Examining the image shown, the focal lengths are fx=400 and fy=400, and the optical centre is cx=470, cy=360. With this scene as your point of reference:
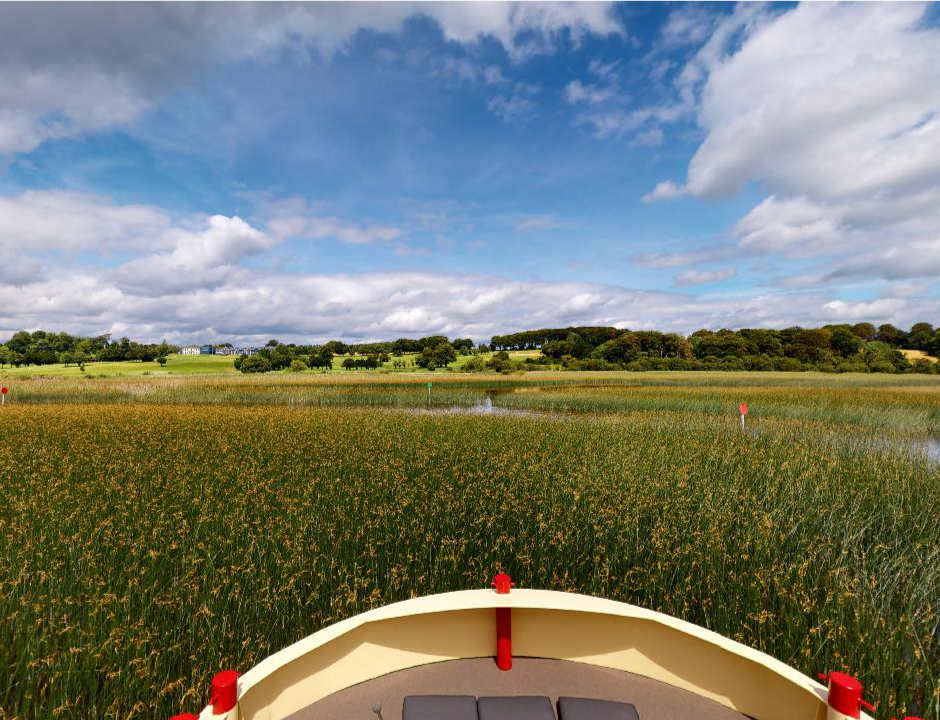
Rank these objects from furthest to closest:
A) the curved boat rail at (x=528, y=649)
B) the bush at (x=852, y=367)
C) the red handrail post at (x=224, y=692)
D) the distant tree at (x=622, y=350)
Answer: the distant tree at (x=622, y=350) → the bush at (x=852, y=367) → the curved boat rail at (x=528, y=649) → the red handrail post at (x=224, y=692)

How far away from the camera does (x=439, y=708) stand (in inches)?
81.3

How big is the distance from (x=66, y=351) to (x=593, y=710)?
141830 mm

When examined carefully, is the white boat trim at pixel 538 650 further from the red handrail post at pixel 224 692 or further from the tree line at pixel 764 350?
the tree line at pixel 764 350

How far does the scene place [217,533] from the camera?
17.7 ft

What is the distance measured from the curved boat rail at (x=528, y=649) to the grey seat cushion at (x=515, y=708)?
0.43 meters

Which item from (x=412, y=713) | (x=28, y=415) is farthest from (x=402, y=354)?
(x=412, y=713)

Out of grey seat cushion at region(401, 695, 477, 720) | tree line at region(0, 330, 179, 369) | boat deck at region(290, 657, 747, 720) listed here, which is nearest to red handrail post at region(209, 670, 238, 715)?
boat deck at region(290, 657, 747, 720)

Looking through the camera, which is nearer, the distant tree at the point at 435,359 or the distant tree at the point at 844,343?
the distant tree at the point at 435,359

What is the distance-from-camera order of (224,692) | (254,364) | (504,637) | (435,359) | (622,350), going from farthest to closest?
(622,350) < (435,359) < (254,364) < (504,637) < (224,692)

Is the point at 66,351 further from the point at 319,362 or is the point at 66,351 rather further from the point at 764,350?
the point at 764,350

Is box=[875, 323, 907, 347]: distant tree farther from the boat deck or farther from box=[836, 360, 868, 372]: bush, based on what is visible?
the boat deck

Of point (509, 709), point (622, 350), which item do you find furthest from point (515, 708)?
point (622, 350)

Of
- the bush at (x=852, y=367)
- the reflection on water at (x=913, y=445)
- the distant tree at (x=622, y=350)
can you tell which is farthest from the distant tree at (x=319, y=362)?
the bush at (x=852, y=367)

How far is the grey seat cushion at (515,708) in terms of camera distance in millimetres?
1985
